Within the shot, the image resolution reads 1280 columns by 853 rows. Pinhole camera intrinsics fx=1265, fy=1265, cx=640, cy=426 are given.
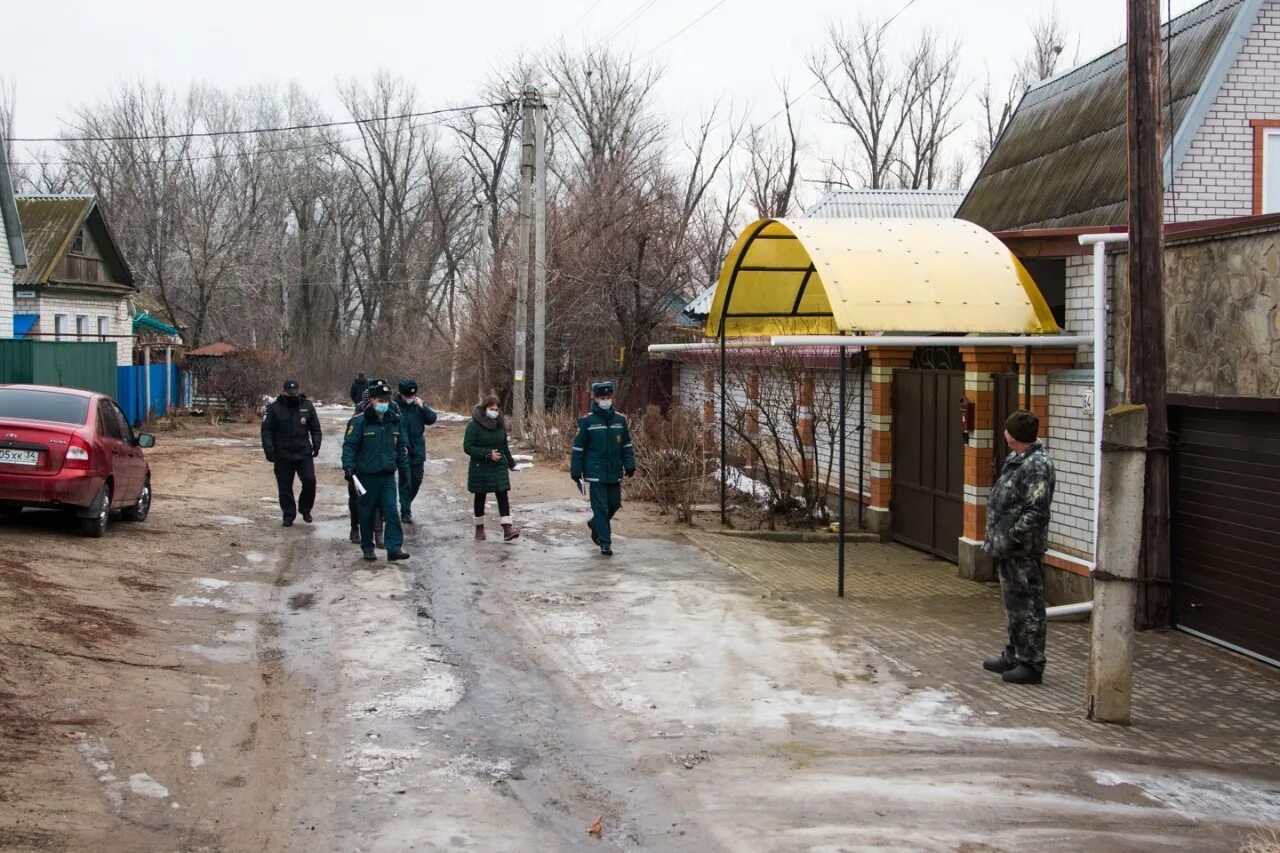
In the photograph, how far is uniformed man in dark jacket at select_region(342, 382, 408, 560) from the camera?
38.7ft

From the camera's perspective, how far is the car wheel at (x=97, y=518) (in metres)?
11.8

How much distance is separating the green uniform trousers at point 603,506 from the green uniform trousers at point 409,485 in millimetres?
2575

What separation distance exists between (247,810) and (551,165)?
4128 centimetres

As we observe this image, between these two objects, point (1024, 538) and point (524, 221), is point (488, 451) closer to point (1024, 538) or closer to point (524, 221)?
point (1024, 538)

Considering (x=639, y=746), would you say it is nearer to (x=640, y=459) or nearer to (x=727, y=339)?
(x=727, y=339)

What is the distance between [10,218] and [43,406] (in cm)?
1527

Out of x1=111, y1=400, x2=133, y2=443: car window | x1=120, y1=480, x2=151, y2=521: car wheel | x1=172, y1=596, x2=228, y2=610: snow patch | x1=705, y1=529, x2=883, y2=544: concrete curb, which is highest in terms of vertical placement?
x1=111, y1=400, x2=133, y2=443: car window

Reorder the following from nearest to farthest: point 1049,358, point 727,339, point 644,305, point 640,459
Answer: point 1049,358, point 727,339, point 640,459, point 644,305

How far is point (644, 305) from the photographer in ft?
85.1

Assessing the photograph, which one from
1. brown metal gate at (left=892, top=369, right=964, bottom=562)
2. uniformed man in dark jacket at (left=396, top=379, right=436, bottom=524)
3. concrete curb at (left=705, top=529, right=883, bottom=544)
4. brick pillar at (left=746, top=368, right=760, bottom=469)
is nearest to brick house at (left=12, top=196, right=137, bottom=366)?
uniformed man in dark jacket at (left=396, top=379, right=436, bottom=524)

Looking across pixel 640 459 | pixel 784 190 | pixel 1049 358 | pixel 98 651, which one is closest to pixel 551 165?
pixel 784 190

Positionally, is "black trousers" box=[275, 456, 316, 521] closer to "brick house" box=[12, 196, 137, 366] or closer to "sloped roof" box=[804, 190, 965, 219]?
"sloped roof" box=[804, 190, 965, 219]

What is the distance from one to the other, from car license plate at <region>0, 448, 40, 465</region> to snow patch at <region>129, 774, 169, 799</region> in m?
6.48

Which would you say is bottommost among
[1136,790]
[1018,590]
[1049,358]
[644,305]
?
[1136,790]
